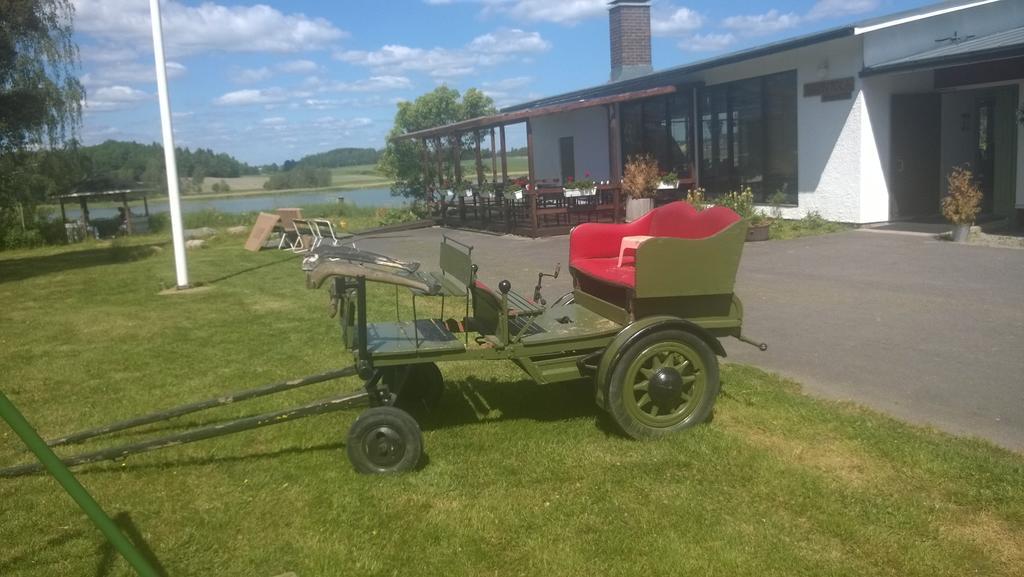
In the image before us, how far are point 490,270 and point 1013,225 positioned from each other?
29.2ft

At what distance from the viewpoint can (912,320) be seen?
7934 millimetres

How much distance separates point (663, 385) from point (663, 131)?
16854mm

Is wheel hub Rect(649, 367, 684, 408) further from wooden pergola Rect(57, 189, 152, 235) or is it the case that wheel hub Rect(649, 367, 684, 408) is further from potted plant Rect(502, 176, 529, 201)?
wooden pergola Rect(57, 189, 152, 235)

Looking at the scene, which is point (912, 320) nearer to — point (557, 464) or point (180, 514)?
point (557, 464)

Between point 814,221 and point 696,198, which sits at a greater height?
point 696,198

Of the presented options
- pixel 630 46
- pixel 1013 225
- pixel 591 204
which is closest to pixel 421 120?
pixel 630 46

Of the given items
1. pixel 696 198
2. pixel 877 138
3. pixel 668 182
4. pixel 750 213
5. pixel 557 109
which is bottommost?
pixel 750 213

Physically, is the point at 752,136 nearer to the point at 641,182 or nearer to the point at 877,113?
the point at 641,182

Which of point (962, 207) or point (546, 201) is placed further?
point (546, 201)

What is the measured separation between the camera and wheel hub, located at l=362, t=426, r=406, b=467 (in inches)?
183

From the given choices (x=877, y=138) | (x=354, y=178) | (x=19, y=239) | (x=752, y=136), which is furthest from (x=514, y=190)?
(x=354, y=178)

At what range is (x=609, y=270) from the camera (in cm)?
574

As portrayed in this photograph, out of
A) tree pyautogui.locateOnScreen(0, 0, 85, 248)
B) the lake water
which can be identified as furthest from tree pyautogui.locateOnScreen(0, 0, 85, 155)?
the lake water

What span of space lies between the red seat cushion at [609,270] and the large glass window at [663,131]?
44.6 feet
